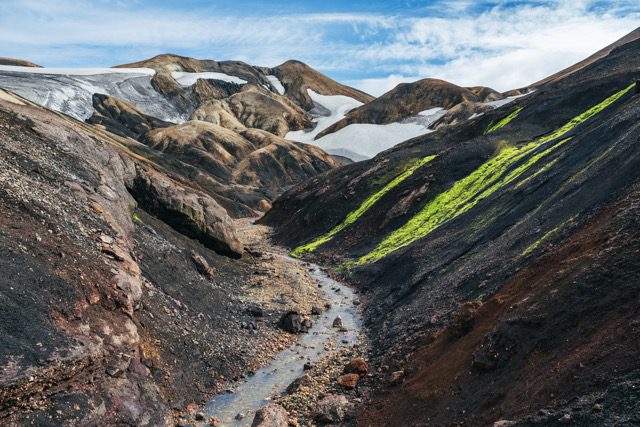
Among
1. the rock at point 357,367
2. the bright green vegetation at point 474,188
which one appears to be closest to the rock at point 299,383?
the rock at point 357,367

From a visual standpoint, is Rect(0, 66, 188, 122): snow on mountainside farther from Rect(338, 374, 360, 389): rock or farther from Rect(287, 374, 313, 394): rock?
Rect(338, 374, 360, 389): rock

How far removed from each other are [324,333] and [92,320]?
45.0 ft

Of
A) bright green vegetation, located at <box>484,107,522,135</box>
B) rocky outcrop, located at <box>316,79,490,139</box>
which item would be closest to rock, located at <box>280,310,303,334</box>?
bright green vegetation, located at <box>484,107,522,135</box>

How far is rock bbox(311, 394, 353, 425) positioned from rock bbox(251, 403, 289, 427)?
48.3 inches

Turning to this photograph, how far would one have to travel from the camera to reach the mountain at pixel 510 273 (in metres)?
12.8

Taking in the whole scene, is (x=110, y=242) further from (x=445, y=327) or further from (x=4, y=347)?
(x=445, y=327)

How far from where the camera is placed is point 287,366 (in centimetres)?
2353

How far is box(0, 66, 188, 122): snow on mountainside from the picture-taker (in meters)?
143

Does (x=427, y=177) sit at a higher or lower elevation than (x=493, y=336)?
higher

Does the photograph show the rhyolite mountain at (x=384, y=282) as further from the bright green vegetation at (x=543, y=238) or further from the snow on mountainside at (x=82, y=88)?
the snow on mountainside at (x=82, y=88)

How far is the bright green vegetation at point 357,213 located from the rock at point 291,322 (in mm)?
21543

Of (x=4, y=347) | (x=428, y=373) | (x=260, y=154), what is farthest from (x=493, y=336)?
(x=260, y=154)

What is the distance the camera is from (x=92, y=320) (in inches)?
682

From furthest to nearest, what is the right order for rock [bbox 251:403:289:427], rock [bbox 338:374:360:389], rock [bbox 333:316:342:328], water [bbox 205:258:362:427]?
rock [bbox 333:316:342:328] → rock [bbox 338:374:360:389] → water [bbox 205:258:362:427] → rock [bbox 251:403:289:427]
